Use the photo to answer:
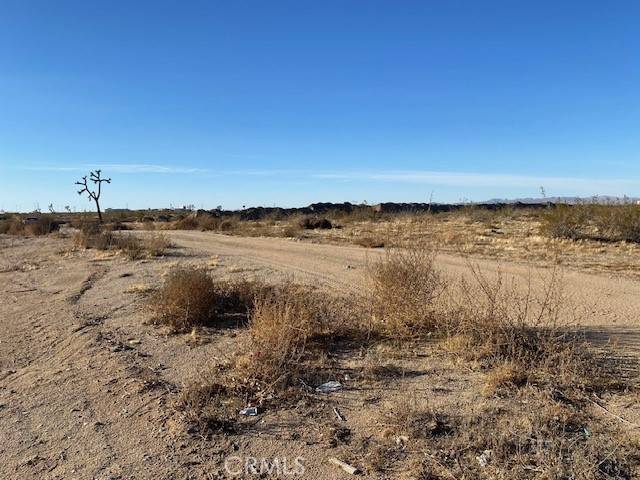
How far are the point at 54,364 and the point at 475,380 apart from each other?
529cm

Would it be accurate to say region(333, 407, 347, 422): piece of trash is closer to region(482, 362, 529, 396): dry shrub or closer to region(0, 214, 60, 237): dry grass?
region(482, 362, 529, 396): dry shrub

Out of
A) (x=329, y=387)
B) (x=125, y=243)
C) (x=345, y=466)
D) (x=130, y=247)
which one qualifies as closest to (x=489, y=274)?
(x=329, y=387)

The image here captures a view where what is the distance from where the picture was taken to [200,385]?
5590 millimetres

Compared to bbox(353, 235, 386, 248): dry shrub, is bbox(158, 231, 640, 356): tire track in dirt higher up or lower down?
lower down

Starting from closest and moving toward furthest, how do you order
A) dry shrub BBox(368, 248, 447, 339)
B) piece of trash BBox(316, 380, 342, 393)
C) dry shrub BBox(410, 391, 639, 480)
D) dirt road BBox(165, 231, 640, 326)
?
dry shrub BBox(410, 391, 639, 480)
piece of trash BBox(316, 380, 342, 393)
dry shrub BBox(368, 248, 447, 339)
dirt road BBox(165, 231, 640, 326)

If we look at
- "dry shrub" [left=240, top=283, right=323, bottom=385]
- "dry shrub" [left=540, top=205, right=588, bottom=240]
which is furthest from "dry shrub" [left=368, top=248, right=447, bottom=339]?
"dry shrub" [left=540, top=205, right=588, bottom=240]

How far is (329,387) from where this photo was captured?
570 cm

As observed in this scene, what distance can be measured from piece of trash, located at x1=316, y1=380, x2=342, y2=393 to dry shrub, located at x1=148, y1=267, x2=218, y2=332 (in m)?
Result: 3.29

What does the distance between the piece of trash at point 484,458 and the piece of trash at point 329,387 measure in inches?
71.8

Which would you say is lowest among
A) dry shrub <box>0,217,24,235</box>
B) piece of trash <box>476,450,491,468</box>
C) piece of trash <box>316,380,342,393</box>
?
piece of trash <box>476,450,491,468</box>

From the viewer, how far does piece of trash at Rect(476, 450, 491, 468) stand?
401 centimetres

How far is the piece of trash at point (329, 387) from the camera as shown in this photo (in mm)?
5630

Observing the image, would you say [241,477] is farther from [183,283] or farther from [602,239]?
[602,239]

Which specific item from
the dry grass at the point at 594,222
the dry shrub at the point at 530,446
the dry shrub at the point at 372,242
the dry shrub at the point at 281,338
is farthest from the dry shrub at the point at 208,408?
the dry grass at the point at 594,222
